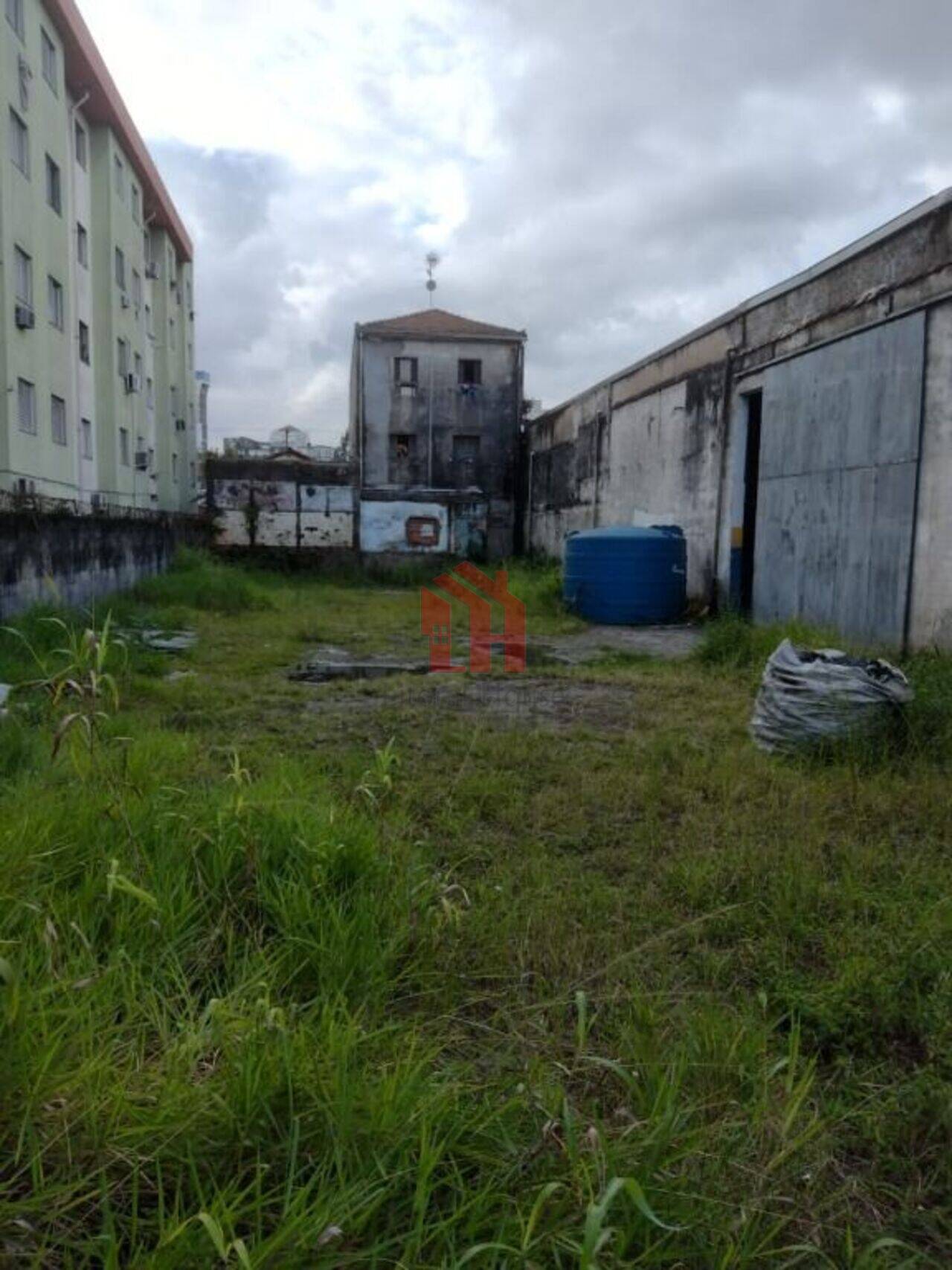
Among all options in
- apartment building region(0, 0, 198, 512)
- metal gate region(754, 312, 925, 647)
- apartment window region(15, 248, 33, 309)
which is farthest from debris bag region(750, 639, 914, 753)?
apartment window region(15, 248, 33, 309)

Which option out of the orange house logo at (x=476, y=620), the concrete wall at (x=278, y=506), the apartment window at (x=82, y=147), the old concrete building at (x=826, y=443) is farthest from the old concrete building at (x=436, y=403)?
the old concrete building at (x=826, y=443)

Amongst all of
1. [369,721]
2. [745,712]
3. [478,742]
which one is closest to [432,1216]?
[478,742]

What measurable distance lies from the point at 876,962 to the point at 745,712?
2.87 metres

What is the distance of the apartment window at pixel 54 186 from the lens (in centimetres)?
1466

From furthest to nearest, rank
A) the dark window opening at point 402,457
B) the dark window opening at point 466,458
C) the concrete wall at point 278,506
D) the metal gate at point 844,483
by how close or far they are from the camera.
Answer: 1. the dark window opening at point 402,457
2. the dark window opening at point 466,458
3. the concrete wall at point 278,506
4. the metal gate at point 844,483

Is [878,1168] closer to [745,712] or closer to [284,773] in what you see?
[284,773]

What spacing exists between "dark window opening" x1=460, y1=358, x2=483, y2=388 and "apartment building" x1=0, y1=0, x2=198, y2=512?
7971mm

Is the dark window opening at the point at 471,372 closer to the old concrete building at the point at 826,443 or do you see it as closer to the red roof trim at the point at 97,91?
the red roof trim at the point at 97,91

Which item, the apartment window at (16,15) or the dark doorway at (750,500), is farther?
the apartment window at (16,15)

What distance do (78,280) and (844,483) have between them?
15.4 m

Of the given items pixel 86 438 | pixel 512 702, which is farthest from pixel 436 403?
pixel 512 702

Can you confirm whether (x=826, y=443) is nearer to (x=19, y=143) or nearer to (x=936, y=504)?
(x=936, y=504)

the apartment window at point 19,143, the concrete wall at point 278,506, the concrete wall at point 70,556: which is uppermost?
the apartment window at point 19,143

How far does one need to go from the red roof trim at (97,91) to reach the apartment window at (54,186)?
2.09m
